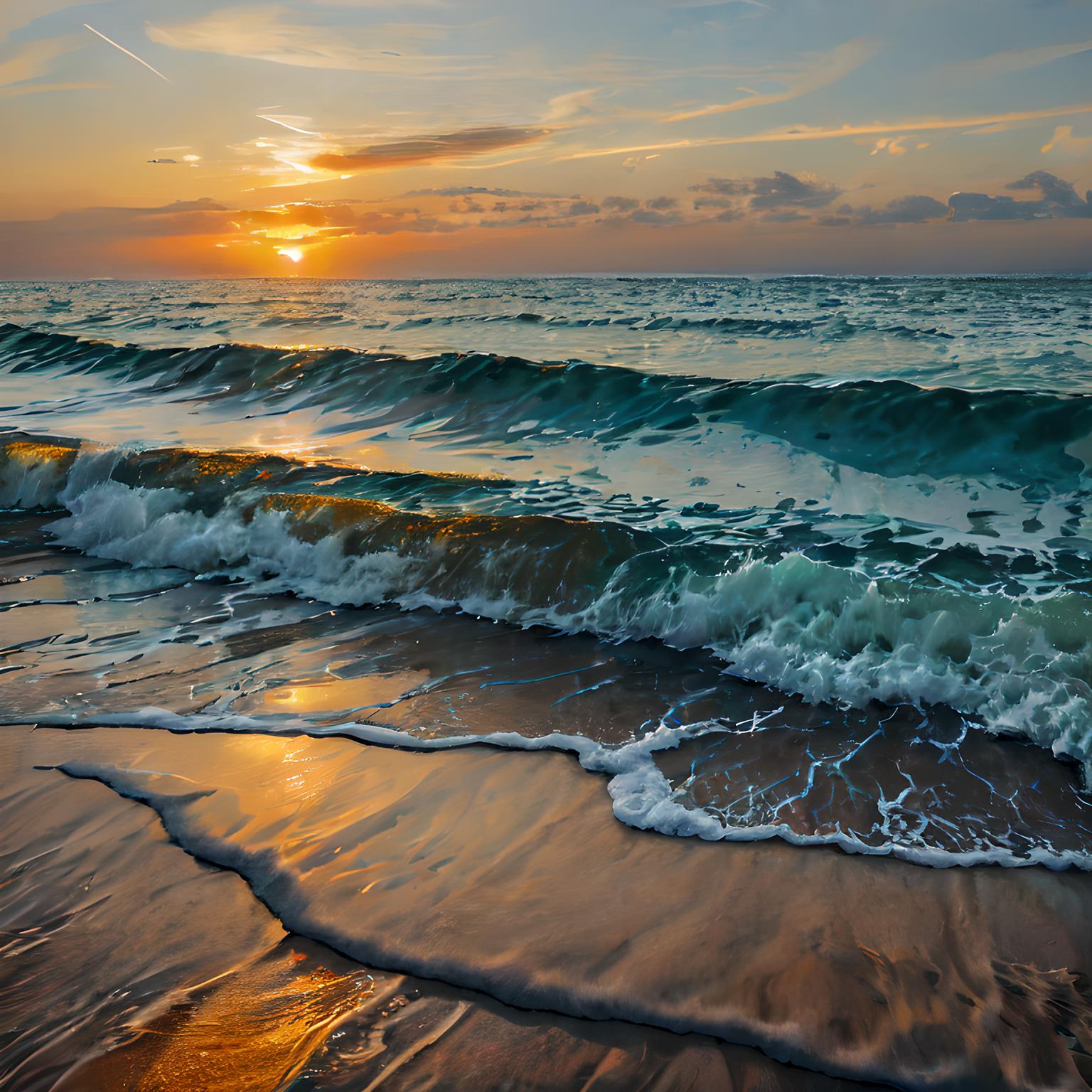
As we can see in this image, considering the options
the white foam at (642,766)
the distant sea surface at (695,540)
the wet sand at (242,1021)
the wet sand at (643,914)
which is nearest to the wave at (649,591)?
the distant sea surface at (695,540)

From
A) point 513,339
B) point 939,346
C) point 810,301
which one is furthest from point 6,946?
point 810,301

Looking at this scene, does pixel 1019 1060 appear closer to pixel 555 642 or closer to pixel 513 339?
pixel 555 642

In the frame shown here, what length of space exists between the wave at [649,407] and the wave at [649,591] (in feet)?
12.3

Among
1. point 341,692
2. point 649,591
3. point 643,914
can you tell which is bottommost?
point 341,692

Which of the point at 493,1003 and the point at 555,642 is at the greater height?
the point at 493,1003

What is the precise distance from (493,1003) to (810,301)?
32.1 m

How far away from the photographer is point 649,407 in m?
11.5

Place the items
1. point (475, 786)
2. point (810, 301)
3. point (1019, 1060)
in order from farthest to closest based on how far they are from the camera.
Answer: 1. point (810, 301)
2. point (475, 786)
3. point (1019, 1060)

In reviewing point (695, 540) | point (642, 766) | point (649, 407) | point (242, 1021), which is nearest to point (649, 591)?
point (695, 540)

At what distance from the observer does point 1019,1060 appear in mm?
2258

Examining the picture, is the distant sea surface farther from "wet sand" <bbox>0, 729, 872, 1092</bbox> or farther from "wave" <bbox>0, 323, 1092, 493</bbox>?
"wet sand" <bbox>0, 729, 872, 1092</bbox>

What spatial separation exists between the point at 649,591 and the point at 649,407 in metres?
6.23

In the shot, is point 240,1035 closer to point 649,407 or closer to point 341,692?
point 341,692

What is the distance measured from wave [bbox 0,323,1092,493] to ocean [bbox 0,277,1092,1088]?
3.2 inches
